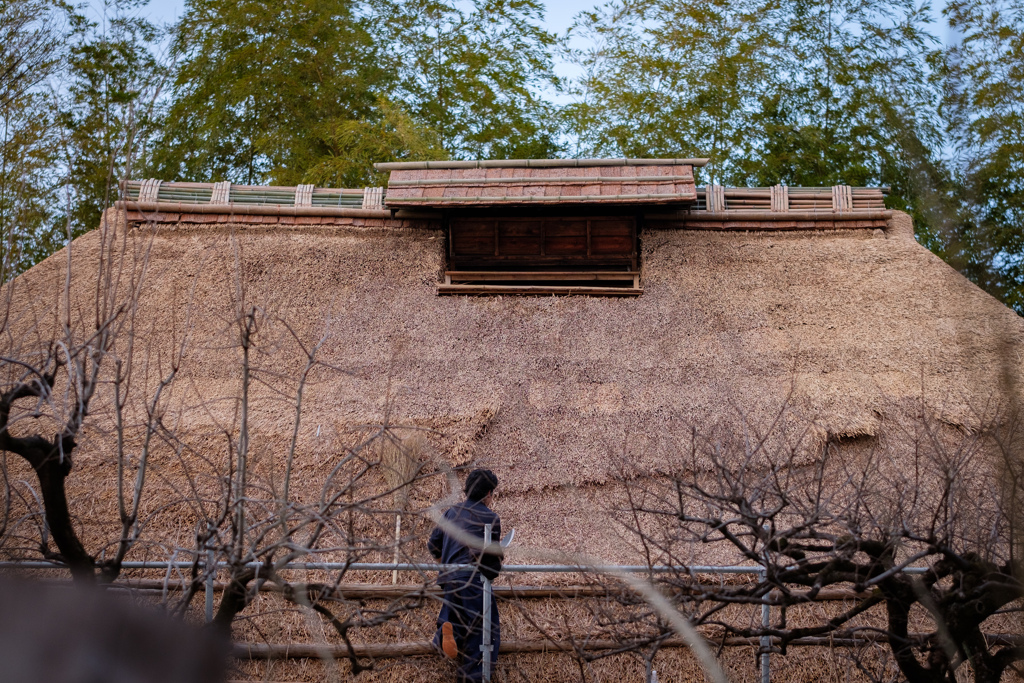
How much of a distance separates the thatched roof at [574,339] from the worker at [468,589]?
44.8 inches

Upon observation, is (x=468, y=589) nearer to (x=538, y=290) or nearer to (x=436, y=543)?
(x=436, y=543)

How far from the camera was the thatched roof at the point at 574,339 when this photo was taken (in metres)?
7.00

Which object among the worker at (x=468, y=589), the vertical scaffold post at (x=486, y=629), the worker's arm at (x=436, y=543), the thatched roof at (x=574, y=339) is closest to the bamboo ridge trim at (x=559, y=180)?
the thatched roof at (x=574, y=339)

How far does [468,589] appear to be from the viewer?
5113 millimetres

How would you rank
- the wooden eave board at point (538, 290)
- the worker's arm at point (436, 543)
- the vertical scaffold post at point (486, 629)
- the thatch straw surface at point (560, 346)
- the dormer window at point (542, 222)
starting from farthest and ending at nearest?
the dormer window at point (542, 222) < the wooden eave board at point (538, 290) < the thatch straw surface at point (560, 346) < the worker's arm at point (436, 543) < the vertical scaffold post at point (486, 629)

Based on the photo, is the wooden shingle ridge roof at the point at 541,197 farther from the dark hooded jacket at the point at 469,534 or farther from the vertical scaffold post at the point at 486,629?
the vertical scaffold post at the point at 486,629

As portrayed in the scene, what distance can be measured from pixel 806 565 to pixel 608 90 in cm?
1186

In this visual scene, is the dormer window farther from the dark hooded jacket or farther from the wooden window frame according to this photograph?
the dark hooded jacket

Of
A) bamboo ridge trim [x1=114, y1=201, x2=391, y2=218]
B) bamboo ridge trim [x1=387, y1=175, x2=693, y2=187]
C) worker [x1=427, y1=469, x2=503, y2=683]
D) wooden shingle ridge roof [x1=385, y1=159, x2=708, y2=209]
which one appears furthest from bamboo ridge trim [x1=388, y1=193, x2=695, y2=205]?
worker [x1=427, y1=469, x2=503, y2=683]

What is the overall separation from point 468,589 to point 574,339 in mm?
3478

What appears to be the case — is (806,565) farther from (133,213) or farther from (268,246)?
(133,213)

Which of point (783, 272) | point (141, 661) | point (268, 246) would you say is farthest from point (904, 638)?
point (268, 246)

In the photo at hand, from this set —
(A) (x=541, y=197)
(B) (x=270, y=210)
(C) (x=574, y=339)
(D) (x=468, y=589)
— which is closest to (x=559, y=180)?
(A) (x=541, y=197)

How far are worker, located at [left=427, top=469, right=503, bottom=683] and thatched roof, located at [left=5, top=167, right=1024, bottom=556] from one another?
44.8 inches
